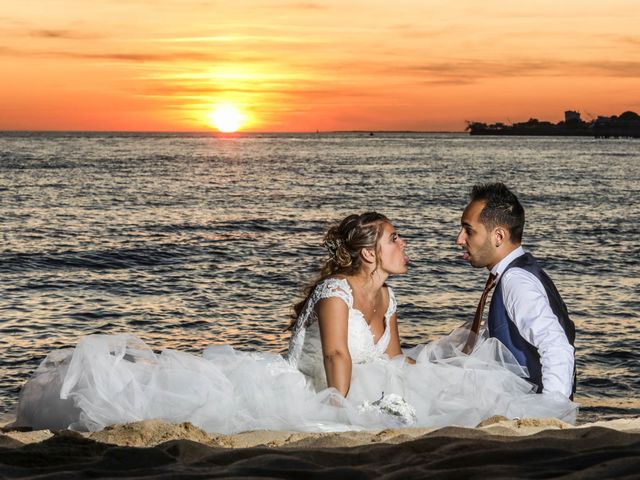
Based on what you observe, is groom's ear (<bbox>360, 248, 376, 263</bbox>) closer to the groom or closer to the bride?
the bride

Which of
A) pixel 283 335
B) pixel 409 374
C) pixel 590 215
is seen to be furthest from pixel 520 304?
pixel 590 215

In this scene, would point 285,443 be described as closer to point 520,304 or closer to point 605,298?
point 520,304

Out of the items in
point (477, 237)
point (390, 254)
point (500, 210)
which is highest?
point (500, 210)

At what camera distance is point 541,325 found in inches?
229

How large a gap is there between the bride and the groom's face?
49 centimetres

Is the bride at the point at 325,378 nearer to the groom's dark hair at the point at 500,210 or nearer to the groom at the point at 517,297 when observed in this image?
the groom at the point at 517,297

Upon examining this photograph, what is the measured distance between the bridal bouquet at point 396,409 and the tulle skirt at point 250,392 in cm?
2

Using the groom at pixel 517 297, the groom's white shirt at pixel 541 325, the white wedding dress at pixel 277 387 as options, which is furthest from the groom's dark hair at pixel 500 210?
the white wedding dress at pixel 277 387

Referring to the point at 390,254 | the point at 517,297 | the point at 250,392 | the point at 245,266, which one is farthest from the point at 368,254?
the point at 245,266

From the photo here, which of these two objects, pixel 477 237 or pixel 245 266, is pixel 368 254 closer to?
pixel 477 237

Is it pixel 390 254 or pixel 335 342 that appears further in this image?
pixel 390 254

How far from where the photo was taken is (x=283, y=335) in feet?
42.7

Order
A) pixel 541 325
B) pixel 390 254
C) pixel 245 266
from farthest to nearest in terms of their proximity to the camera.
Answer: pixel 245 266, pixel 390 254, pixel 541 325

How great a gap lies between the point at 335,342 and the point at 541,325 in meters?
1.34
